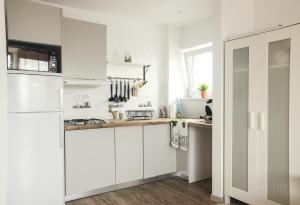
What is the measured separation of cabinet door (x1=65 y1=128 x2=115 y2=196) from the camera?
2854 mm

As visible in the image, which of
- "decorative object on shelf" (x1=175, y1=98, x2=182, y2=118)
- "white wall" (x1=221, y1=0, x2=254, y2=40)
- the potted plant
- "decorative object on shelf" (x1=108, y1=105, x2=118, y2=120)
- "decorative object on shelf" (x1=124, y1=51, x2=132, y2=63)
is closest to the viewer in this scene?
"white wall" (x1=221, y1=0, x2=254, y2=40)

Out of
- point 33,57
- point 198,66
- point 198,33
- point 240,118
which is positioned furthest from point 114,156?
point 198,33

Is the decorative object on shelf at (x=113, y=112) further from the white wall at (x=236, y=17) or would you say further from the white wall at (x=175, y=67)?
the white wall at (x=236, y=17)

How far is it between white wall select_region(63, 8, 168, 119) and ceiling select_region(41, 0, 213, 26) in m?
0.13

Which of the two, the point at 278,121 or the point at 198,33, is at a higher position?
the point at 198,33

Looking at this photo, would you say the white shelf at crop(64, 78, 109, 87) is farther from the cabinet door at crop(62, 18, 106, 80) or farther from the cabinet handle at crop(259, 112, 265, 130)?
the cabinet handle at crop(259, 112, 265, 130)

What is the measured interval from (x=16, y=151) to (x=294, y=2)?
340 cm

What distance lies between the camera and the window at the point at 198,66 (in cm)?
418

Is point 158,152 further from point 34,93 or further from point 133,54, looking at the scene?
point 34,93

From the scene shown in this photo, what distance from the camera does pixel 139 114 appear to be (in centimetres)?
397

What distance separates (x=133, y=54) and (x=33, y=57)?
1748 millimetres

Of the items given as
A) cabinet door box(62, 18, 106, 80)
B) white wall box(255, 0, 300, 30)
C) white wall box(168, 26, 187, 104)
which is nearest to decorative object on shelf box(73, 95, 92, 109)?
cabinet door box(62, 18, 106, 80)

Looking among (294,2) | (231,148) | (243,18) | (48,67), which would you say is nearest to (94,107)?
(48,67)

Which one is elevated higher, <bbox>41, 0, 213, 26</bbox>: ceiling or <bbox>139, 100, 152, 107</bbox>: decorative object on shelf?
<bbox>41, 0, 213, 26</bbox>: ceiling
